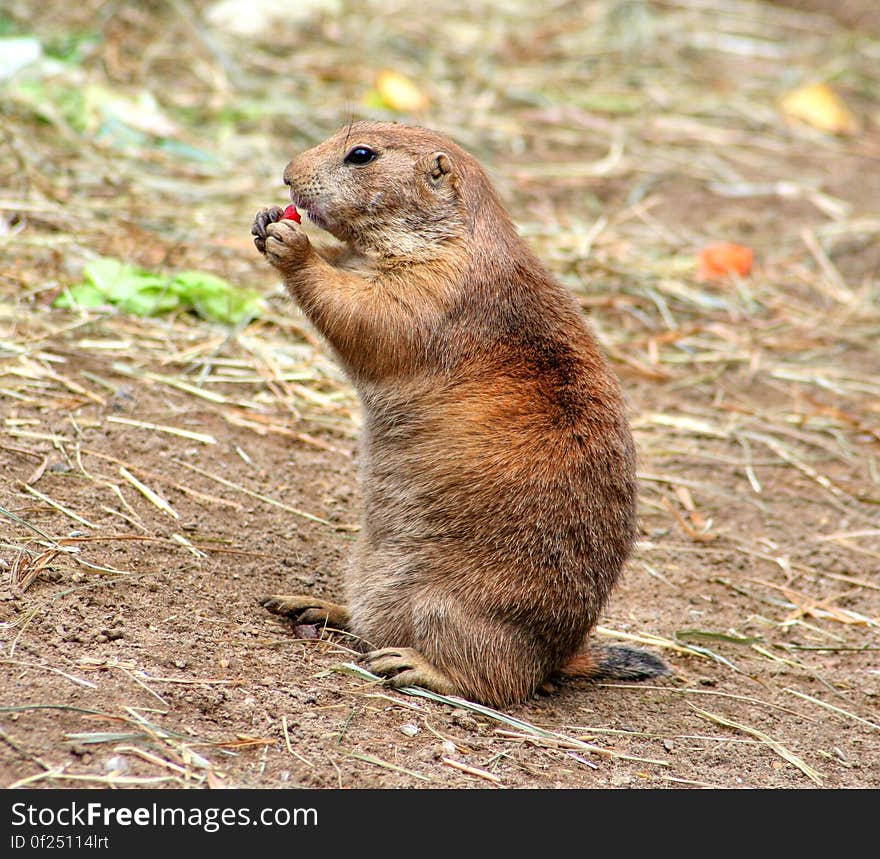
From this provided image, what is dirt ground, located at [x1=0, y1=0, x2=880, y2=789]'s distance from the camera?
394 cm

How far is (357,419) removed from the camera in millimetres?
6434

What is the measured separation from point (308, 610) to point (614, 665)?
121 centimetres

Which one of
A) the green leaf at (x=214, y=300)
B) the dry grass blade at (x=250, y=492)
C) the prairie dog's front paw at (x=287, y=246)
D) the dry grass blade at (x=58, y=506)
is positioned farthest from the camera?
the green leaf at (x=214, y=300)

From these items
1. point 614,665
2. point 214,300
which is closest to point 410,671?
point 614,665

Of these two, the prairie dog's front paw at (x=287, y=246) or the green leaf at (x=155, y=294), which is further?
the green leaf at (x=155, y=294)

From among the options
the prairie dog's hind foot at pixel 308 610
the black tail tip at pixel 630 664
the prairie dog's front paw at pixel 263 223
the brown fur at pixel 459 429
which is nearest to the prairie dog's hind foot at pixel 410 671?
the brown fur at pixel 459 429

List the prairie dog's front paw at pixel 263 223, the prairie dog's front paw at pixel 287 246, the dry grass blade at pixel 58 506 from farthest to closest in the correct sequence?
the dry grass blade at pixel 58 506
the prairie dog's front paw at pixel 263 223
the prairie dog's front paw at pixel 287 246

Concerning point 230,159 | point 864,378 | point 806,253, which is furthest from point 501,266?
point 806,253

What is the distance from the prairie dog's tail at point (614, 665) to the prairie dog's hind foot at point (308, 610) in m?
0.87

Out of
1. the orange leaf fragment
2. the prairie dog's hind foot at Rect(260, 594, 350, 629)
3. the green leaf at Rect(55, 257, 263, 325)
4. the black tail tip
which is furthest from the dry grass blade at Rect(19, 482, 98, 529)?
the orange leaf fragment

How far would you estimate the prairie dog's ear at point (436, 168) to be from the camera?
471cm

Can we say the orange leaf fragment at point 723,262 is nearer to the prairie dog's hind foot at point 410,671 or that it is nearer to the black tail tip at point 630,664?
the black tail tip at point 630,664

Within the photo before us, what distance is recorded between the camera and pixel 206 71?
10328 millimetres
